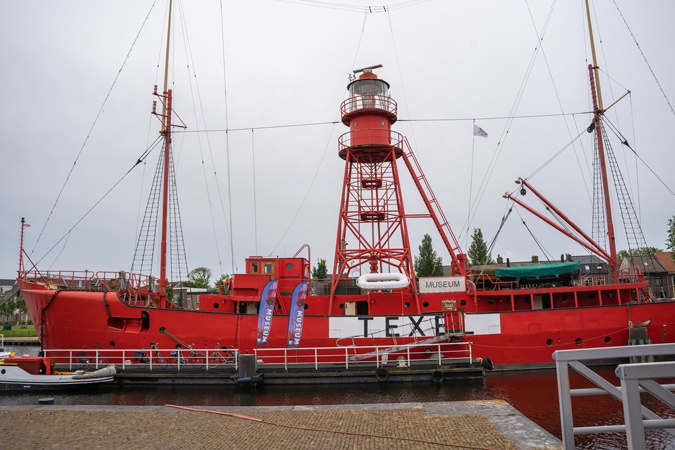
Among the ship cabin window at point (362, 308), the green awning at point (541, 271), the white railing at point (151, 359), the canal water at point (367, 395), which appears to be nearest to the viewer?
the canal water at point (367, 395)

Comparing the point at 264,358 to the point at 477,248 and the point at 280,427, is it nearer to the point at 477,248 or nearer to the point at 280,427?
the point at 280,427

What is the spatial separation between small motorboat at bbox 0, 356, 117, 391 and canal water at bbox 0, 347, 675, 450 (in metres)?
0.38

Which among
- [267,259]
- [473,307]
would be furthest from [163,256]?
[473,307]

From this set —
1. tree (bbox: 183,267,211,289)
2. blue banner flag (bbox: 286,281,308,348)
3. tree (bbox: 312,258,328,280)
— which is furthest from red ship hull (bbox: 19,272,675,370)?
tree (bbox: 183,267,211,289)

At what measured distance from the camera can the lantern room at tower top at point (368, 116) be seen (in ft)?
89.4

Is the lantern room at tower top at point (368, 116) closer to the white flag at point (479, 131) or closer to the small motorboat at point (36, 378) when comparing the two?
the white flag at point (479, 131)

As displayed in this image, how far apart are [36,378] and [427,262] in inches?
1800

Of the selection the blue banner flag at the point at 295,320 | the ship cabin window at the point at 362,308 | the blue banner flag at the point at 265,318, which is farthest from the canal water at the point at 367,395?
the ship cabin window at the point at 362,308

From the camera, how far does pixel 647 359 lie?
23062mm

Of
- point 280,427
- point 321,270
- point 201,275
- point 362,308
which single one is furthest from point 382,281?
point 201,275

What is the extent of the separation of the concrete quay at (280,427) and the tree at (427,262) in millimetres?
45702

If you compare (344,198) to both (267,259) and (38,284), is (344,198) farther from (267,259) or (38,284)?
(38,284)

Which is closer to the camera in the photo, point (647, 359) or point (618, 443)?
point (618, 443)

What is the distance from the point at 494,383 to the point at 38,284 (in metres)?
21.5
